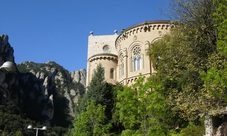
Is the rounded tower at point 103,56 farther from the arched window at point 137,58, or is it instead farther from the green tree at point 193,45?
the green tree at point 193,45

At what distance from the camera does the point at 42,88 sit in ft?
312

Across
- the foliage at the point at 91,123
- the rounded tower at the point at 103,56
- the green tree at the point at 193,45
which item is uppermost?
the rounded tower at the point at 103,56

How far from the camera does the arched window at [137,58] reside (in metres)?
27.8

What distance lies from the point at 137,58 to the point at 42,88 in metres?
72.7

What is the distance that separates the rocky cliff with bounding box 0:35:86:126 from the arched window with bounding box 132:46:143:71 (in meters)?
53.7

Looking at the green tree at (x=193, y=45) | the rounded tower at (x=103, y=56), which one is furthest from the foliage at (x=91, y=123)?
the rounded tower at (x=103, y=56)

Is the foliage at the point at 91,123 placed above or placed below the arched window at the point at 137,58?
below

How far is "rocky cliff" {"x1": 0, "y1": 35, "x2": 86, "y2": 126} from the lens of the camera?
82.6 m

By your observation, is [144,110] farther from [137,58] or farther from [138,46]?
[138,46]

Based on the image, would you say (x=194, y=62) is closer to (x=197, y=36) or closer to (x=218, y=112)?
(x=197, y=36)

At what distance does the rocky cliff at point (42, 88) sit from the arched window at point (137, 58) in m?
53.7

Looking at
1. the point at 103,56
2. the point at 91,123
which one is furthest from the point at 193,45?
the point at 103,56

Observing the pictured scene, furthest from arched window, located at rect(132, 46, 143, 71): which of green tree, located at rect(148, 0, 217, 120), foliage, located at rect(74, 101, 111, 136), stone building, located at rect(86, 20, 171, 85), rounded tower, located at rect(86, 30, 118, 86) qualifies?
green tree, located at rect(148, 0, 217, 120)

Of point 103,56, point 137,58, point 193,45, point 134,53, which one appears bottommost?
point 193,45
